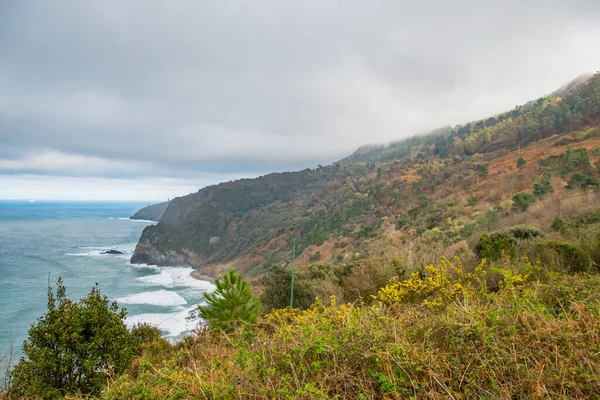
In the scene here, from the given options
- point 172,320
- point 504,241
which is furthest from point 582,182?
point 172,320

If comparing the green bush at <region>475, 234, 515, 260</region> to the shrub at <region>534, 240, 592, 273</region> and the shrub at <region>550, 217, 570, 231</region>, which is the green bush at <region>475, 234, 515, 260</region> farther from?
the shrub at <region>550, 217, 570, 231</region>

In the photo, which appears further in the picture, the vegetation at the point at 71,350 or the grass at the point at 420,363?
the vegetation at the point at 71,350

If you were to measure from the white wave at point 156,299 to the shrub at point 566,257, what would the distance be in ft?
165

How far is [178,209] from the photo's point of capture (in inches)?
5861

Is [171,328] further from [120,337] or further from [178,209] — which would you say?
[178,209]

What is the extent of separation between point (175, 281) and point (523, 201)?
Result: 64668mm

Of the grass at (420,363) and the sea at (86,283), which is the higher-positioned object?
the grass at (420,363)

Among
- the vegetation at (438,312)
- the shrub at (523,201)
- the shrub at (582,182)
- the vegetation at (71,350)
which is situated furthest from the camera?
the shrub at (523,201)

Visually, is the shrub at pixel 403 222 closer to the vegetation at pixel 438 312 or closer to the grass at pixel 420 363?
the vegetation at pixel 438 312

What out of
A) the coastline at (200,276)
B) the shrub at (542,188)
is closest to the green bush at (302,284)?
the shrub at (542,188)

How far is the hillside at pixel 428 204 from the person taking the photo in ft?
92.5

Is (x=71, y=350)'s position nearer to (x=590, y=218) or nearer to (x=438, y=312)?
(x=438, y=312)

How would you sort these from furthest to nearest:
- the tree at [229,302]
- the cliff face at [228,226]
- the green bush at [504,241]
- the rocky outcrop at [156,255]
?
the rocky outcrop at [156,255] < the cliff face at [228,226] < the tree at [229,302] < the green bush at [504,241]

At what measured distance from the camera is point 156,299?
170 feet
